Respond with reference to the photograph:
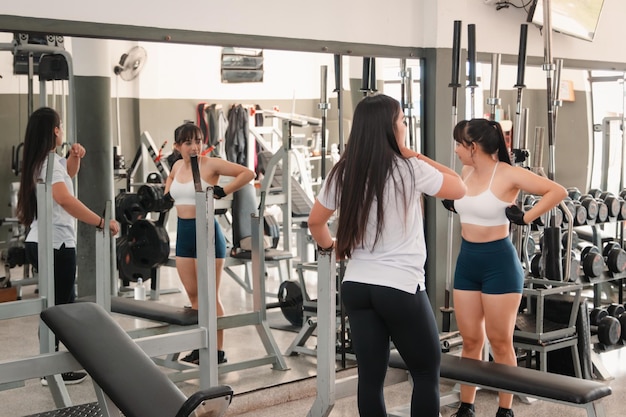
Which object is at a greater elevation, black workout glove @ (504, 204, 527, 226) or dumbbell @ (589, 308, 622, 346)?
black workout glove @ (504, 204, 527, 226)

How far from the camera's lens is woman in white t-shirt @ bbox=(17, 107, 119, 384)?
3902 mm

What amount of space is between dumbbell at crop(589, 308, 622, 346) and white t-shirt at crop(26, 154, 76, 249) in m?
3.22

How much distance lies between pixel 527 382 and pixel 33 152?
247cm

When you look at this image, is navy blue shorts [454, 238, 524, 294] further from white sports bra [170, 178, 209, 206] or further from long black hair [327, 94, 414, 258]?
white sports bra [170, 178, 209, 206]

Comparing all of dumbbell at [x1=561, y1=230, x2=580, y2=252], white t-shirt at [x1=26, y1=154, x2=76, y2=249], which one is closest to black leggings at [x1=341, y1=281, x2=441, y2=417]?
white t-shirt at [x1=26, y1=154, x2=76, y2=249]

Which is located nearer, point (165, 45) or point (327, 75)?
point (165, 45)

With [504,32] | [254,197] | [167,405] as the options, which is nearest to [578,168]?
[504,32]

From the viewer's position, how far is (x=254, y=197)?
470 centimetres

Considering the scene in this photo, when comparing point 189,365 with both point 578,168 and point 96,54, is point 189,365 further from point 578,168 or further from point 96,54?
point 578,168

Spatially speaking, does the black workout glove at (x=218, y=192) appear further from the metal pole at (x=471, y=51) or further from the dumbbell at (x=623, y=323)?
the dumbbell at (x=623, y=323)

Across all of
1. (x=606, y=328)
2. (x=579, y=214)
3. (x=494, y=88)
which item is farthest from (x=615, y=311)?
(x=494, y=88)

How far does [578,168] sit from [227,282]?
11.0 ft

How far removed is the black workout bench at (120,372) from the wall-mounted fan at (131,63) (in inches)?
69.9

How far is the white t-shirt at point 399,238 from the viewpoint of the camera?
2.84 metres
